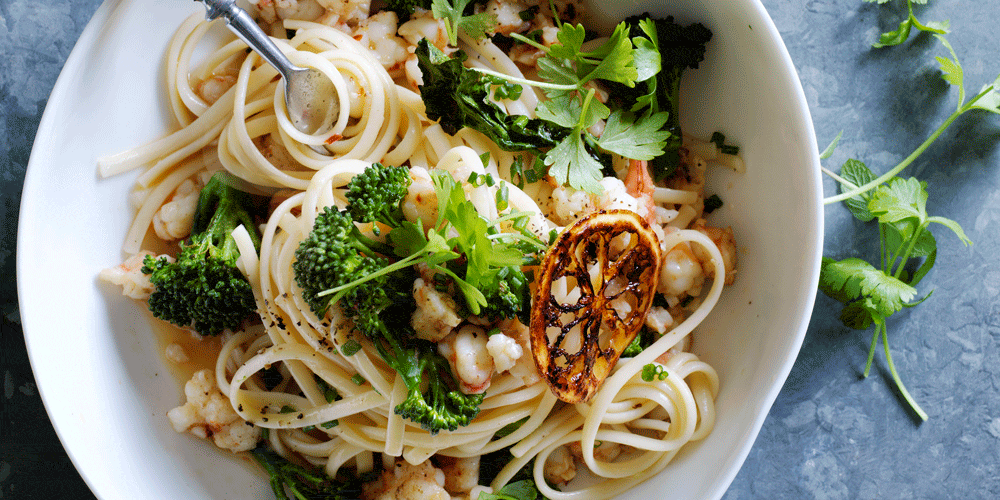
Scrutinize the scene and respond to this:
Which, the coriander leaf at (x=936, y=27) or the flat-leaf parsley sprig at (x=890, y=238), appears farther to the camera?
the coriander leaf at (x=936, y=27)

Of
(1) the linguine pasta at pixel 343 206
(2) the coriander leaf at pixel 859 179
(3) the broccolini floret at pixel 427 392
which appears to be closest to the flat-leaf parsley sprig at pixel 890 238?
(2) the coriander leaf at pixel 859 179

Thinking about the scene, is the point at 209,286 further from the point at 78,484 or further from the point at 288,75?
the point at 78,484

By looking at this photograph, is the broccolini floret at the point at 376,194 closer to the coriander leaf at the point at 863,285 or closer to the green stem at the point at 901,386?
the coriander leaf at the point at 863,285

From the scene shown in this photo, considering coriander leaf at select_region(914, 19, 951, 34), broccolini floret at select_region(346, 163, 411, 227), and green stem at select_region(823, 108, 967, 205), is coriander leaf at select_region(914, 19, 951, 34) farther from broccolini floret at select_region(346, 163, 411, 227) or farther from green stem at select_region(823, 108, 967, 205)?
broccolini floret at select_region(346, 163, 411, 227)

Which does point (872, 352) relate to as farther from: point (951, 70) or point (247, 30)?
point (247, 30)

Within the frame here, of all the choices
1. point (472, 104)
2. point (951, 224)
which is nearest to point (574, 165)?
point (472, 104)

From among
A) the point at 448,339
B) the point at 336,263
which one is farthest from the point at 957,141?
the point at 336,263
